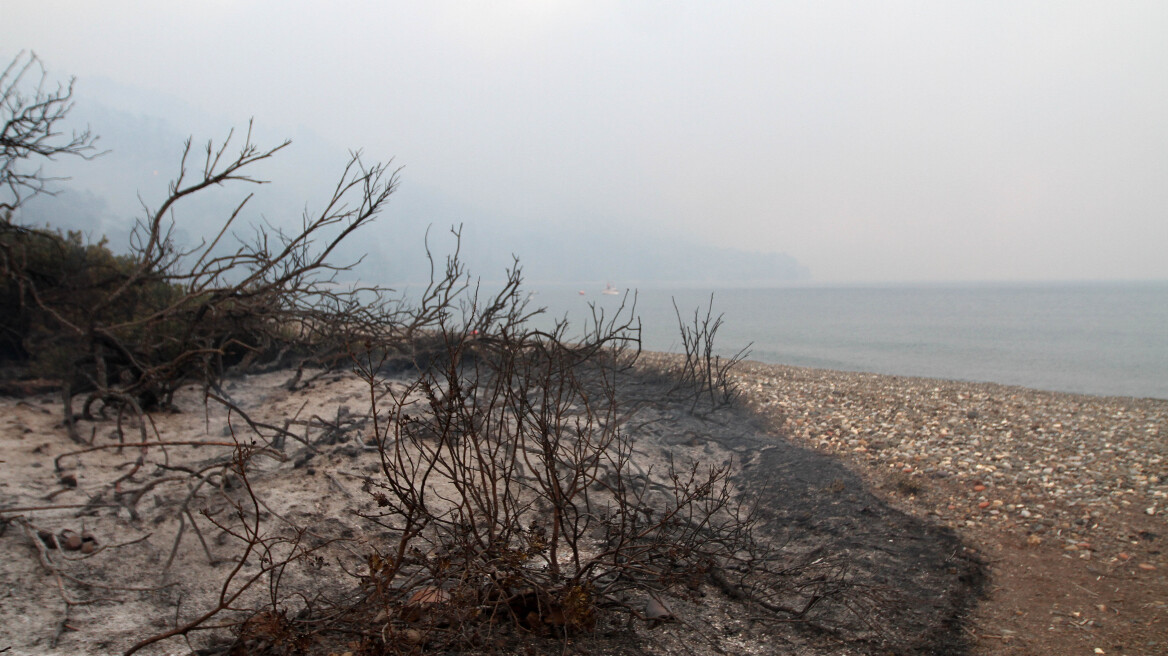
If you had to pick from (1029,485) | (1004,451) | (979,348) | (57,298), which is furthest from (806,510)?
(979,348)

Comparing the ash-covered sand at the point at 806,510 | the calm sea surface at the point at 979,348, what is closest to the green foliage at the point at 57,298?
the ash-covered sand at the point at 806,510

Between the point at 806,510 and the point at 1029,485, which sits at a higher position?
the point at 1029,485

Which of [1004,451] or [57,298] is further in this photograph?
[57,298]

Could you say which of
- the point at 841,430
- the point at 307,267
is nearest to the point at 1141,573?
the point at 841,430

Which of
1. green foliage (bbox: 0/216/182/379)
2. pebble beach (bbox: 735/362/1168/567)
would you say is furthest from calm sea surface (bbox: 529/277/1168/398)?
green foliage (bbox: 0/216/182/379)

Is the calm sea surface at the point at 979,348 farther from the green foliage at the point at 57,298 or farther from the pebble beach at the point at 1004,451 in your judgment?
the green foliage at the point at 57,298

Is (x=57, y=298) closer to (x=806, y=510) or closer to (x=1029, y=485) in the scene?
(x=806, y=510)

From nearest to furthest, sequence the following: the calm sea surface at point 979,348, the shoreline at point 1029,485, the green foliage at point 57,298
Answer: the shoreline at point 1029,485
the green foliage at point 57,298
the calm sea surface at point 979,348

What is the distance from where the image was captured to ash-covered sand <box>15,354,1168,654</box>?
11.7 feet

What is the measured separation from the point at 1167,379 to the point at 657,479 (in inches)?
942

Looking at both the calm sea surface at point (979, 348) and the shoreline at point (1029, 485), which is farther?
the calm sea surface at point (979, 348)

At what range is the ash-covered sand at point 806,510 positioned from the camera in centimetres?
357

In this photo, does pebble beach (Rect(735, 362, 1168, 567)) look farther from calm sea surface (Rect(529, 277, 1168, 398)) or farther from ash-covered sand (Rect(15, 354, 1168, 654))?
calm sea surface (Rect(529, 277, 1168, 398))

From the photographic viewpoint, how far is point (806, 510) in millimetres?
5469
